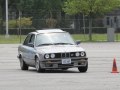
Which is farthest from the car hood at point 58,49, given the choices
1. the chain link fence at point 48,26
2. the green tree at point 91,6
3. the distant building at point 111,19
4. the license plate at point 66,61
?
the distant building at point 111,19

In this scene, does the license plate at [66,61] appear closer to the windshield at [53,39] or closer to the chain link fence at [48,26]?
the windshield at [53,39]

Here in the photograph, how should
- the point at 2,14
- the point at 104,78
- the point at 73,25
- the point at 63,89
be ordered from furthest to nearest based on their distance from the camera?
1. the point at 2,14
2. the point at 73,25
3. the point at 104,78
4. the point at 63,89

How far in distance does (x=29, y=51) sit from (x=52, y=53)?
1655 mm

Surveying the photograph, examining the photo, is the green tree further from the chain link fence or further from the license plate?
the license plate

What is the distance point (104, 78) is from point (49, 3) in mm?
71750

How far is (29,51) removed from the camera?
1994cm

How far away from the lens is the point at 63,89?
1316cm

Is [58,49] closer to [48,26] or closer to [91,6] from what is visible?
[91,6]

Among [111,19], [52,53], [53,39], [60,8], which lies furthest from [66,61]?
[111,19]

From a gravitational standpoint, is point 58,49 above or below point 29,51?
above

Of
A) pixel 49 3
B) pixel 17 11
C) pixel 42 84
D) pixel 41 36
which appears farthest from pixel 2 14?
pixel 42 84

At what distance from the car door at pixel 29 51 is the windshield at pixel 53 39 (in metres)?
0.34

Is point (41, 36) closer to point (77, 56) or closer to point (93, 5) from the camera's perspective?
point (77, 56)

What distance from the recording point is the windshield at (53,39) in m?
19.7
